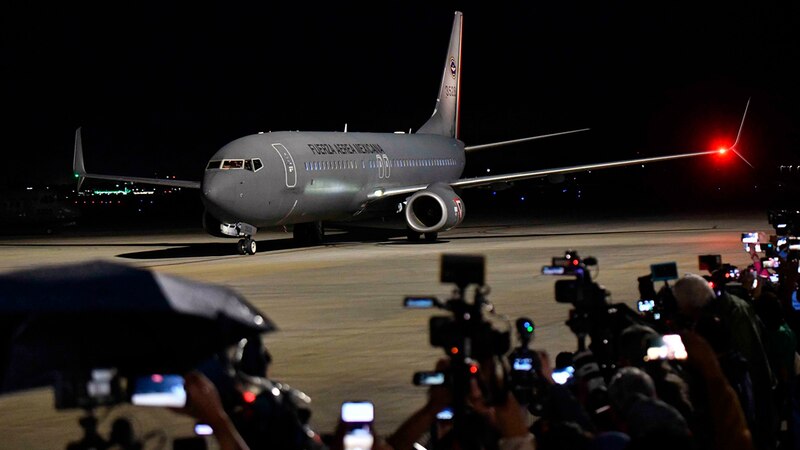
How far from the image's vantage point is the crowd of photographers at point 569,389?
13.9 feet

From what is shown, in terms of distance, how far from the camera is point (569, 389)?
5.89 metres

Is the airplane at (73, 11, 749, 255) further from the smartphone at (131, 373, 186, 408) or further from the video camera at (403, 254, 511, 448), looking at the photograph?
the smartphone at (131, 373, 186, 408)

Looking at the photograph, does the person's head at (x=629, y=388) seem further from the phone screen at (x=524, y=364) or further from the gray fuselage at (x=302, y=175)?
the gray fuselage at (x=302, y=175)

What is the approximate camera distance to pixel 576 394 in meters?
6.14

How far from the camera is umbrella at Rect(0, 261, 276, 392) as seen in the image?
3.94 meters

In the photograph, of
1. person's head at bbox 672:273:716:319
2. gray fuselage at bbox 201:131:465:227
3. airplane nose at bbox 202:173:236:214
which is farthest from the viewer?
gray fuselage at bbox 201:131:465:227

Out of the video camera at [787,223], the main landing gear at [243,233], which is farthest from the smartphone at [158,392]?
the main landing gear at [243,233]

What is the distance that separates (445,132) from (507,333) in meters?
37.2

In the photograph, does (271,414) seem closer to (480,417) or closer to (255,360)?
(480,417)

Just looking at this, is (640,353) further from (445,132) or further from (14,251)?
(445,132)

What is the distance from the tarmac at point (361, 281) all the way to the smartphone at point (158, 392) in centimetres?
23

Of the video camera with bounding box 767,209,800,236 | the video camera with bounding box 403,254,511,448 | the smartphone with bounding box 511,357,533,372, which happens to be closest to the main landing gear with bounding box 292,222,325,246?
the video camera with bounding box 767,209,800,236

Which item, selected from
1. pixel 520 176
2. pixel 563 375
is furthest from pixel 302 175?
pixel 563 375

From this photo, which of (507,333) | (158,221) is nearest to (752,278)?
(507,333)
